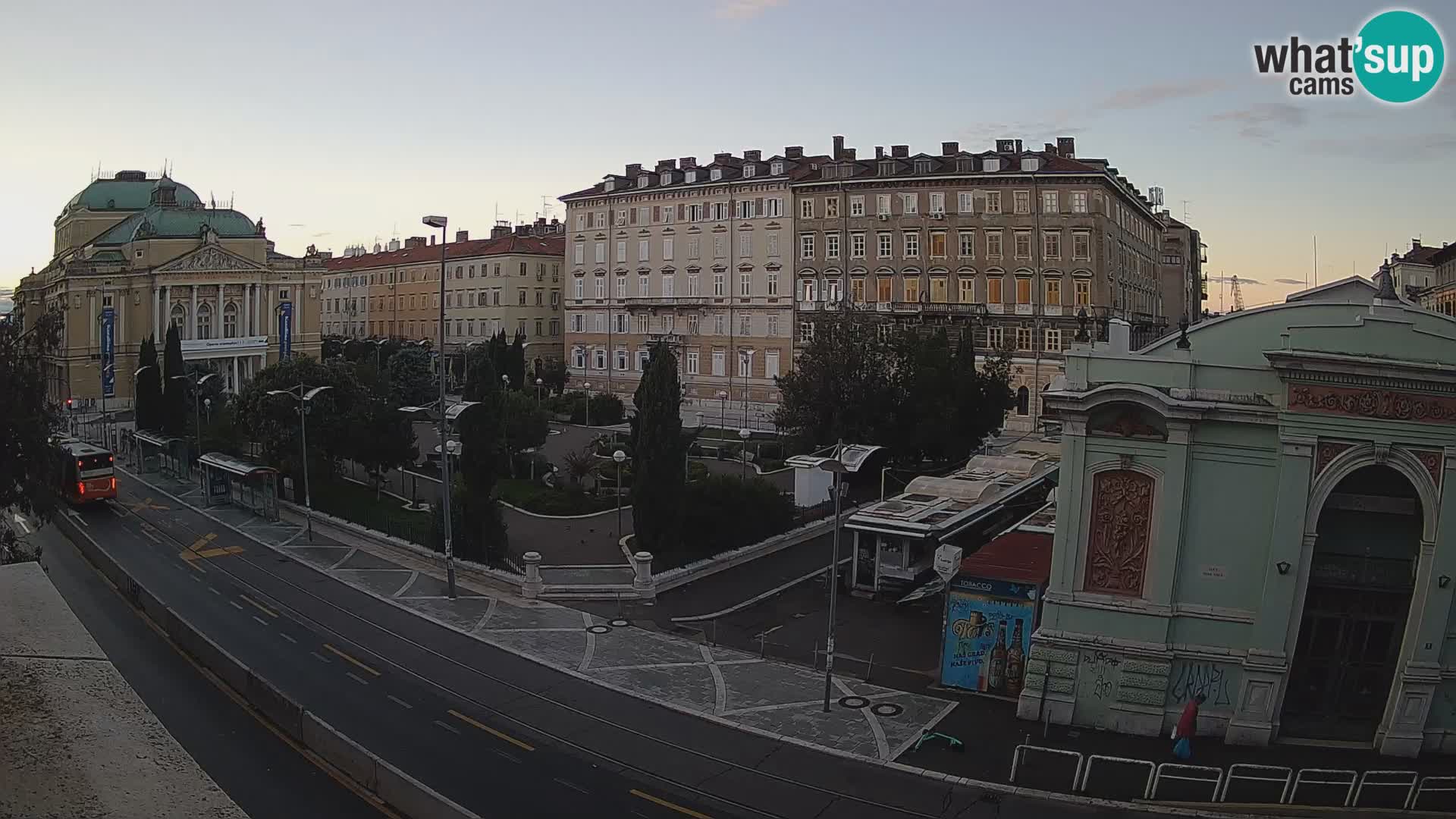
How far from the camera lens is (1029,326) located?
6850 centimetres

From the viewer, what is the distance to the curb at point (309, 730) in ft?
57.2

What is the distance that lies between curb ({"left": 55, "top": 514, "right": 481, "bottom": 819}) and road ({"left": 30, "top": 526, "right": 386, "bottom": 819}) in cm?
26

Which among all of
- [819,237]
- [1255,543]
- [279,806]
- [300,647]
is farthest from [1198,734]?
[819,237]

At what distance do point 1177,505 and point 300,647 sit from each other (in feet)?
69.5

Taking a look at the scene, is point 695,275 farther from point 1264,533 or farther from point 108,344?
point 1264,533

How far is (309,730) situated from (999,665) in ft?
47.8

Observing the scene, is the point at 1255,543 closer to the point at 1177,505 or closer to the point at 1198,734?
the point at 1177,505

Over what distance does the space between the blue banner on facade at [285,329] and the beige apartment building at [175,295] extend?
0.09 m

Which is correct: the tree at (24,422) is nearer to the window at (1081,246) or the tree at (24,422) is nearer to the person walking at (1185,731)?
the person walking at (1185,731)

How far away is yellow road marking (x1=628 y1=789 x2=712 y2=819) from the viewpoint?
61.1 feet

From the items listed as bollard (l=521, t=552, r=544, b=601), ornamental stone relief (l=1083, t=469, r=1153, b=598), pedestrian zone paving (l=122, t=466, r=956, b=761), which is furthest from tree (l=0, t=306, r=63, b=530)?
ornamental stone relief (l=1083, t=469, r=1153, b=598)

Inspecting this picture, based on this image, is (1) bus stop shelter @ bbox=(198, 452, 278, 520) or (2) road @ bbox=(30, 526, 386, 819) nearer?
(2) road @ bbox=(30, 526, 386, 819)

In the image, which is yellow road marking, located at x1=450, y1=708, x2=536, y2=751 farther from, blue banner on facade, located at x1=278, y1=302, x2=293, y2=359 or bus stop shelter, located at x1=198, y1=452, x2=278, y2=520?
blue banner on facade, located at x1=278, y1=302, x2=293, y2=359

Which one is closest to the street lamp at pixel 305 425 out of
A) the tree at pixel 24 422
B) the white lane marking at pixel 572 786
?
the tree at pixel 24 422
